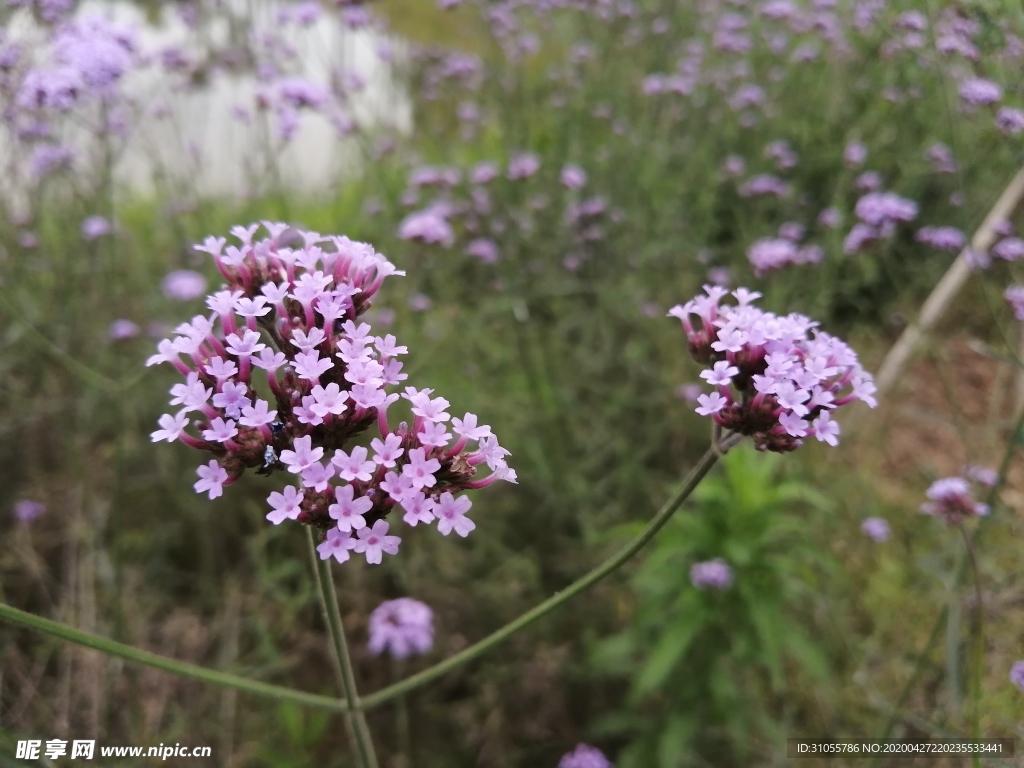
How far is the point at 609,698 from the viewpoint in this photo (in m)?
2.96

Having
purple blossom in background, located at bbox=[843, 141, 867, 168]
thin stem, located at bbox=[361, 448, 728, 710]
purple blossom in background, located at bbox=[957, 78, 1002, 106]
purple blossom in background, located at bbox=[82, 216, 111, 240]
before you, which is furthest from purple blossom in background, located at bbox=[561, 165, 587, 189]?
thin stem, located at bbox=[361, 448, 728, 710]

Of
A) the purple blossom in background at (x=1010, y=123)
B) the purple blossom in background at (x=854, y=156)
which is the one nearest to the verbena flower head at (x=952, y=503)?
the purple blossom in background at (x=1010, y=123)

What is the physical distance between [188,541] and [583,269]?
7.88ft

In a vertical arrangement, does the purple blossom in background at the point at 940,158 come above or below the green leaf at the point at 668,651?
above

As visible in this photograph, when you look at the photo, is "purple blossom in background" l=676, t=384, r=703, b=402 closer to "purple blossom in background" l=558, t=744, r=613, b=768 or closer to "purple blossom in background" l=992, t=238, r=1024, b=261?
"purple blossom in background" l=992, t=238, r=1024, b=261

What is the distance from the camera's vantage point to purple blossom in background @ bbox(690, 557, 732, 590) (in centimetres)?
238

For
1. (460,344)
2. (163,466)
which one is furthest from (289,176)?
(163,466)

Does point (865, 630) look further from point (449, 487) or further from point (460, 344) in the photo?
point (449, 487)

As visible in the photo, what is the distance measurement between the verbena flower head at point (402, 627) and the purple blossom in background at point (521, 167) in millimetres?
1953

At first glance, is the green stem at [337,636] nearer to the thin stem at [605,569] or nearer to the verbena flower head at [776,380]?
the thin stem at [605,569]

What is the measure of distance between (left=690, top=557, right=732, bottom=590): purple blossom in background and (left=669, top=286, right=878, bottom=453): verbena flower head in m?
1.05

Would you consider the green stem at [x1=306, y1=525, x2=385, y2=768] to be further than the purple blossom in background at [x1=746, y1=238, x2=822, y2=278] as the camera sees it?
No

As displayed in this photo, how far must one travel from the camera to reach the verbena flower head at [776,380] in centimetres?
133

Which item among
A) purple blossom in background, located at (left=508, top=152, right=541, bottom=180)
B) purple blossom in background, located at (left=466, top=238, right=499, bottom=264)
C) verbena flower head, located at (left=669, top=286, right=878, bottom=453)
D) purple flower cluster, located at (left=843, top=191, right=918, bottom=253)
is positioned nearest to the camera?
verbena flower head, located at (left=669, top=286, right=878, bottom=453)
